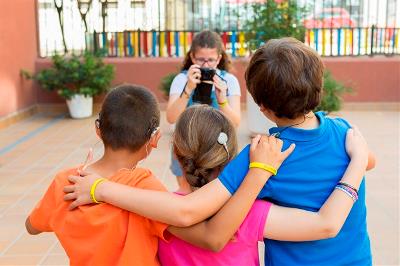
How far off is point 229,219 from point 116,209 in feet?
0.98

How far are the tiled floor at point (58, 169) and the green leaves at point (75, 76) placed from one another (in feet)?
1.48

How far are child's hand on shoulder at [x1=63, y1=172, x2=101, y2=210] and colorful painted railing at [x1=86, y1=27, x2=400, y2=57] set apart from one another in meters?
8.68

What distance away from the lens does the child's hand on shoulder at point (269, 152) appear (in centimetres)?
145

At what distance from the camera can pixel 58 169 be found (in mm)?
5934

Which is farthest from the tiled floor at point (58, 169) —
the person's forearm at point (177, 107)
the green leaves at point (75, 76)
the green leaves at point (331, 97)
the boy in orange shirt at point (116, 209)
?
the boy in orange shirt at point (116, 209)

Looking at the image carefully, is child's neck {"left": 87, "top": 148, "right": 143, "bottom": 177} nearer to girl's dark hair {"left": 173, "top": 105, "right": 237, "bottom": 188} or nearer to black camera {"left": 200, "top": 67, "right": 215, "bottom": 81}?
girl's dark hair {"left": 173, "top": 105, "right": 237, "bottom": 188}

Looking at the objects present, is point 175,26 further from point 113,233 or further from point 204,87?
point 113,233

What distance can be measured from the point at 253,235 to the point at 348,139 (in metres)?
0.33

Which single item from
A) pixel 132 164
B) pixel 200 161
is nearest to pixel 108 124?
pixel 132 164

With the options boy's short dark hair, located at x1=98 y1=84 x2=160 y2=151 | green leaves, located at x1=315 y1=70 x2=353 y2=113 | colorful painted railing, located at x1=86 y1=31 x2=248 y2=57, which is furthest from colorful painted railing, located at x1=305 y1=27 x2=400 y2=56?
boy's short dark hair, located at x1=98 y1=84 x2=160 y2=151

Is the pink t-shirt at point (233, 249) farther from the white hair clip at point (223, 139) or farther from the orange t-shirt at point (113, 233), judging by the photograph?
the white hair clip at point (223, 139)

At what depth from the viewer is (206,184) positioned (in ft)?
5.05

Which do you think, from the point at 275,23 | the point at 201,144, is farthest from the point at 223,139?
the point at 275,23

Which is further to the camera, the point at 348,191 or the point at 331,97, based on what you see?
the point at 331,97
